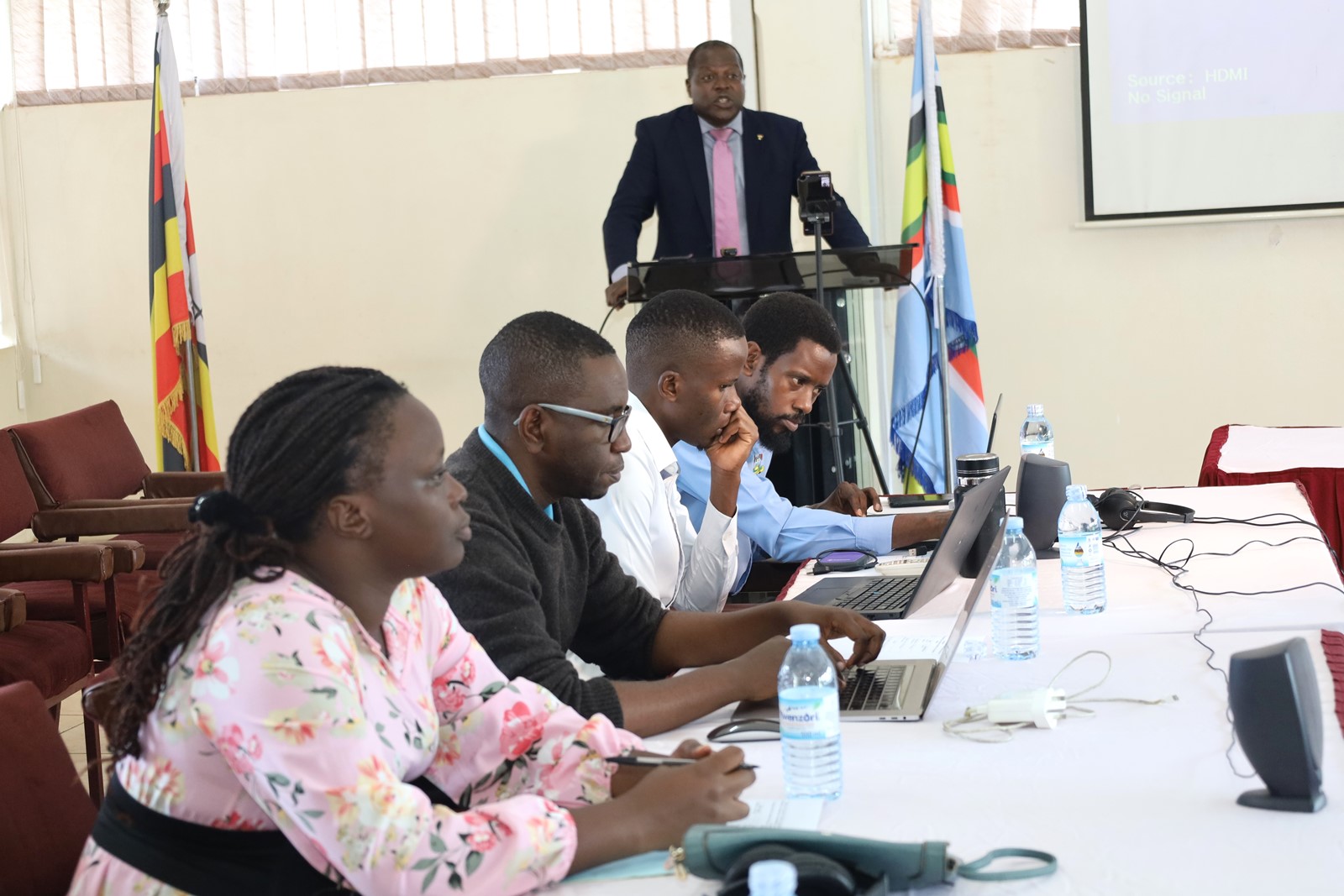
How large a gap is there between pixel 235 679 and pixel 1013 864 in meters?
0.66

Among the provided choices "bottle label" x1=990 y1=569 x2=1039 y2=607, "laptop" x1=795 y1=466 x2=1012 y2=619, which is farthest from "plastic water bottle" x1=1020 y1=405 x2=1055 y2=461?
"bottle label" x1=990 y1=569 x2=1039 y2=607

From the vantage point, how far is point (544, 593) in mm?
1821

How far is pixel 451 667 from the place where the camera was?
1.42 metres

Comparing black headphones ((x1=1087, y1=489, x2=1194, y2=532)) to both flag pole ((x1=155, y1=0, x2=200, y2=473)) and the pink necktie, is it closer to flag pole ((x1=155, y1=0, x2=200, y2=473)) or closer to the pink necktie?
the pink necktie

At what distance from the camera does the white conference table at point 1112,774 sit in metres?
1.11

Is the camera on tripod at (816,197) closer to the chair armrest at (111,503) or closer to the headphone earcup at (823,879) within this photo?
the chair armrest at (111,503)

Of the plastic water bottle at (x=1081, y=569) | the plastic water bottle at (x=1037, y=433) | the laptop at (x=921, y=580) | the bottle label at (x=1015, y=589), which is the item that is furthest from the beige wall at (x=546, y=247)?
the bottle label at (x=1015, y=589)

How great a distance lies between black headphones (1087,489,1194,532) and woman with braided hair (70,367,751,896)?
157 centimetres

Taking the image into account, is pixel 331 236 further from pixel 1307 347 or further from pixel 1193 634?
pixel 1193 634

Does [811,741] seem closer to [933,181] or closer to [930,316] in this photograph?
[930,316]

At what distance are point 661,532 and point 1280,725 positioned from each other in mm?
1339

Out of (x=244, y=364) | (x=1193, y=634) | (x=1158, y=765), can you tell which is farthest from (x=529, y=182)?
(x=1158, y=765)

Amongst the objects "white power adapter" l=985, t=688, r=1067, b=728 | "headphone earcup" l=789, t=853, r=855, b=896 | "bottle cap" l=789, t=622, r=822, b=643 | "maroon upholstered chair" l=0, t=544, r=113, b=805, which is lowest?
"maroon upholstered chair" l=0, t=544, r=113, b=805

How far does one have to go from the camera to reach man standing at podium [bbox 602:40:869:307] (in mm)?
4648
